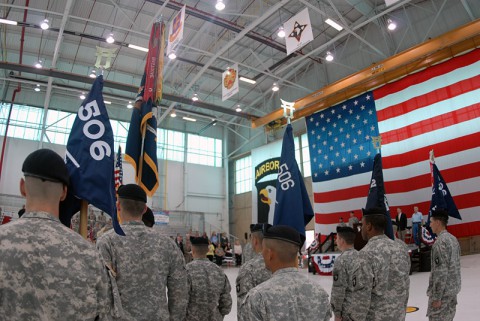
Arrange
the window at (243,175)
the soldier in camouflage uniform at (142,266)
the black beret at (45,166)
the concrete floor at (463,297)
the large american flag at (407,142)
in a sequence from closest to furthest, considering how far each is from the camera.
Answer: the black beret at (45,166) → the soldier in camouflage uniform at (142,266) → the concrete floor at (463,297) → the large american flag at (407,142) → the window at (243,175)

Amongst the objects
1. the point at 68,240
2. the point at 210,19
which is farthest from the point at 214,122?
the point at 68,240

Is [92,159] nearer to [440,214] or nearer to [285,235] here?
[285,235]

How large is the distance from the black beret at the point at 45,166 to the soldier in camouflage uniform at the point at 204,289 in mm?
1720

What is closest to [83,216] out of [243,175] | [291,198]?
[291,198]

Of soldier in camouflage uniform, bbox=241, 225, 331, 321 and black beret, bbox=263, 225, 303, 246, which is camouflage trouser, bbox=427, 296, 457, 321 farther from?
black beret, bbox=263, 225, 303, 246

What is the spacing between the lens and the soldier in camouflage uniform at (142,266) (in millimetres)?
1914

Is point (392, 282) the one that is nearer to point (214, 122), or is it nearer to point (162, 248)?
point (162, 248)

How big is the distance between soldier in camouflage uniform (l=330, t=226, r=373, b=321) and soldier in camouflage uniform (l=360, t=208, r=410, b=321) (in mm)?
77

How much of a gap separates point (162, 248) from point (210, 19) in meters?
11.1

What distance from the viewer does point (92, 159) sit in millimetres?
1607

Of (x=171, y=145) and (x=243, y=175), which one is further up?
(x=171, y=145)

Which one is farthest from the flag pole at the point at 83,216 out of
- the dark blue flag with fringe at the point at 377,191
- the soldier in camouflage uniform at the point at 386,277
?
the dark blue flag with fringe at the point at 377,191

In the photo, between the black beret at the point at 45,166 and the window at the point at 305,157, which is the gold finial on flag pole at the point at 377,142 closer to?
the window at the point at 305,157

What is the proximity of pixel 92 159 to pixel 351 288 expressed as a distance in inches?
75.9
